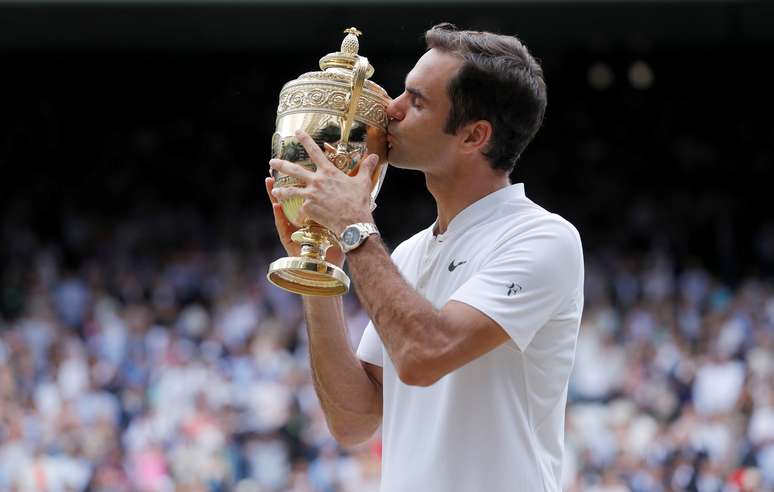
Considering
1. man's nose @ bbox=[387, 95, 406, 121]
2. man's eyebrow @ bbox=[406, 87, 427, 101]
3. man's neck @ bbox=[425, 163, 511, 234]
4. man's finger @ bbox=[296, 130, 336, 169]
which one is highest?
man's eyebrow @ bbox=[406, 87, 427, 101]

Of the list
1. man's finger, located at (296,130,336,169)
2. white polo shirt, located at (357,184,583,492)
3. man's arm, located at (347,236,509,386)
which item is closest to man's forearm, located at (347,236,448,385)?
man's arm, located at (347,236,509,386)

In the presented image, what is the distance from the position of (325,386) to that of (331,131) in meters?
0.65

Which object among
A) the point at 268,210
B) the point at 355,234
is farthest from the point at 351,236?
Result: the point at 268,210

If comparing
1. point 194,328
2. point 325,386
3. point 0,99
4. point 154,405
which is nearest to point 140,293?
point 194,328

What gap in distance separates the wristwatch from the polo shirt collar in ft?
0.99

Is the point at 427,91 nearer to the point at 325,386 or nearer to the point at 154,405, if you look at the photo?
the point at 325,386

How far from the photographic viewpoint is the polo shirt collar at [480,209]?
2949 millimetres

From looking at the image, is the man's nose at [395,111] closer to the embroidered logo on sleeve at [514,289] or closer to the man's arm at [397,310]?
the man's arm at [397,310]

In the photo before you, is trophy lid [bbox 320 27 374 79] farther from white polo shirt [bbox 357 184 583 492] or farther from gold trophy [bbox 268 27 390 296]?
white polo shirt [bbox 357 184 583 492]

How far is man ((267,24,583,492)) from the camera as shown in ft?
8.75

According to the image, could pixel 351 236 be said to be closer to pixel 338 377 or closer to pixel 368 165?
pixel 368 165

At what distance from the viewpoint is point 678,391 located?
35.9 ft

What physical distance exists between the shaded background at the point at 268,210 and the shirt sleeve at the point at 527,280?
7.24 metres

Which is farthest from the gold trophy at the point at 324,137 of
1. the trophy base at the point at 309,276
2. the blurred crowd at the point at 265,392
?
the blurred crowd at the point at 265,392
